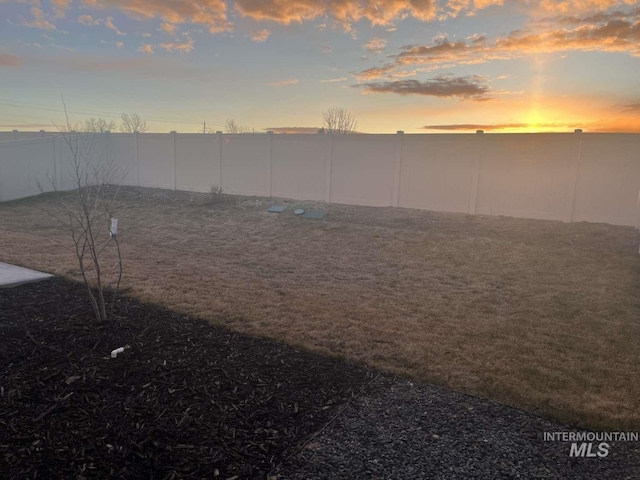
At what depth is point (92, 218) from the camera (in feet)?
19.6

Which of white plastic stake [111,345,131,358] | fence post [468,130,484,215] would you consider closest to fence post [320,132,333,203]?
fence post [468,130,484,215]

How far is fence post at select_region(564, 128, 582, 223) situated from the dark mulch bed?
919 centimetres

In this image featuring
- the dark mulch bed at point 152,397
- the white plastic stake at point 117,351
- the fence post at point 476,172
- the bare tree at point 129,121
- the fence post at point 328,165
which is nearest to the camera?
the dark mulch bed at point 152,397

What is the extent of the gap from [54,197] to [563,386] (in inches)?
722

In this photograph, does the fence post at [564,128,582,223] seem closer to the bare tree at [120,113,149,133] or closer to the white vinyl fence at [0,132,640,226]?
the white vinyl fence at [0,132,640,226]

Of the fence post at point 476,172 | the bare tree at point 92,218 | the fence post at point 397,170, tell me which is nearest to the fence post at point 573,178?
the fence post at point 476,172

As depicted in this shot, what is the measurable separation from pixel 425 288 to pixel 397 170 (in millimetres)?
6709

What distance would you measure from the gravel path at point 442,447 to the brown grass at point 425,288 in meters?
0.35

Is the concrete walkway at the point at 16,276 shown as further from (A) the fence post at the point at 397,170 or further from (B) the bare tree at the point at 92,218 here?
(A) the fence post at the point at 397,170

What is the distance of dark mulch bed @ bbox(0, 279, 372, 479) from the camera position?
2.39m

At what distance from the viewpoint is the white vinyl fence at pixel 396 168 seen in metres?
10.4

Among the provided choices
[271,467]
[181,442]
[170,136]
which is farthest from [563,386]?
[170,136]

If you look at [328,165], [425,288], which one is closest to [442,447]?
[425,288]

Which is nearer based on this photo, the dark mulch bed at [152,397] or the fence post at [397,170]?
the dark mulch bed at [152,397]
